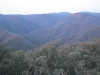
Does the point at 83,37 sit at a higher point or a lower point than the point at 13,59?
lower

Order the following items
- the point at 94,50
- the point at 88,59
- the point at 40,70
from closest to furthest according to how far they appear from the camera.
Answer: the point at 40,70 → the point at 88,59 → the point at 94,50

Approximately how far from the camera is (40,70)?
3334 centimetres

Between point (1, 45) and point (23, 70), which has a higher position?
point (1, 45)

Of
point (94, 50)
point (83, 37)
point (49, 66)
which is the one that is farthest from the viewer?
point (83, 37)

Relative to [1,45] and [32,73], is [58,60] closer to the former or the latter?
[32,73]

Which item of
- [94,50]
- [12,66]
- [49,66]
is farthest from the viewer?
[94,50]

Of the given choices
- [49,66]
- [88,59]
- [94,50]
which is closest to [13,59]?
[49,66]

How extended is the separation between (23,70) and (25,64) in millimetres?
2027

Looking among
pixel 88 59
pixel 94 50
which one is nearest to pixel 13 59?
pixel 88 59

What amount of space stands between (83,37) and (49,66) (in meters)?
129

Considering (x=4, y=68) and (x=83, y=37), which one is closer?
(x=4, y=68)

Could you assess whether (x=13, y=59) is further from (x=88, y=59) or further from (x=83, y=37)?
(x=83, y=37)

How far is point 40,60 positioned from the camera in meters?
35.1

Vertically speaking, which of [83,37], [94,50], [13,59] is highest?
[13,59]
